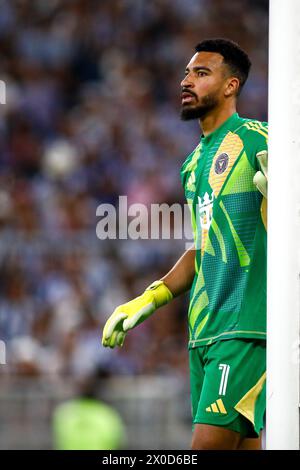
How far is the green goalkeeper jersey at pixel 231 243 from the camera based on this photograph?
2834mm

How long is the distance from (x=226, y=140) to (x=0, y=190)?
323cm

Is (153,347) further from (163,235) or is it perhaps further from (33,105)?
(33,105)

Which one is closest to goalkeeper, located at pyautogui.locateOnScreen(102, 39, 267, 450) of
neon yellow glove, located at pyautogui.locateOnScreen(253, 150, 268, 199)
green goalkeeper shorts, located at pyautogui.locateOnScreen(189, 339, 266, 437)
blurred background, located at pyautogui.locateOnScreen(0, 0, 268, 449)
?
green goalkeeper shorts, located at pyautogui.locateOnScreen(189, 339, 266, 437)

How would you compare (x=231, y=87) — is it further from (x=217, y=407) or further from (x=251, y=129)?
(x=217, y=407)

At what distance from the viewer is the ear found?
3088mm

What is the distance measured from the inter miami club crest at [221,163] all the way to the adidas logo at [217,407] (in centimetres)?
74

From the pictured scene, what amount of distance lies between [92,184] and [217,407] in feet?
11.2

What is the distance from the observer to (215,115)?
310 centimetres

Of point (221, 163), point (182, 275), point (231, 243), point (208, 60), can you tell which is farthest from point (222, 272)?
point (208, 60)

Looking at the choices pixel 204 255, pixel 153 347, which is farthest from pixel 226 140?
pixel 153 347

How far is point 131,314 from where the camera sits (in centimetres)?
294

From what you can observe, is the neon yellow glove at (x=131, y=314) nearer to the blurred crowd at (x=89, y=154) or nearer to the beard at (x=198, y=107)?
the beard at (x=198, y=107)

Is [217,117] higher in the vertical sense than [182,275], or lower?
higher

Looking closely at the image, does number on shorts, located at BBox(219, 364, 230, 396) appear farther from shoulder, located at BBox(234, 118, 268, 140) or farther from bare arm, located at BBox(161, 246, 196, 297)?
shoulder, located at BBox(234, 118, 268, 140)
